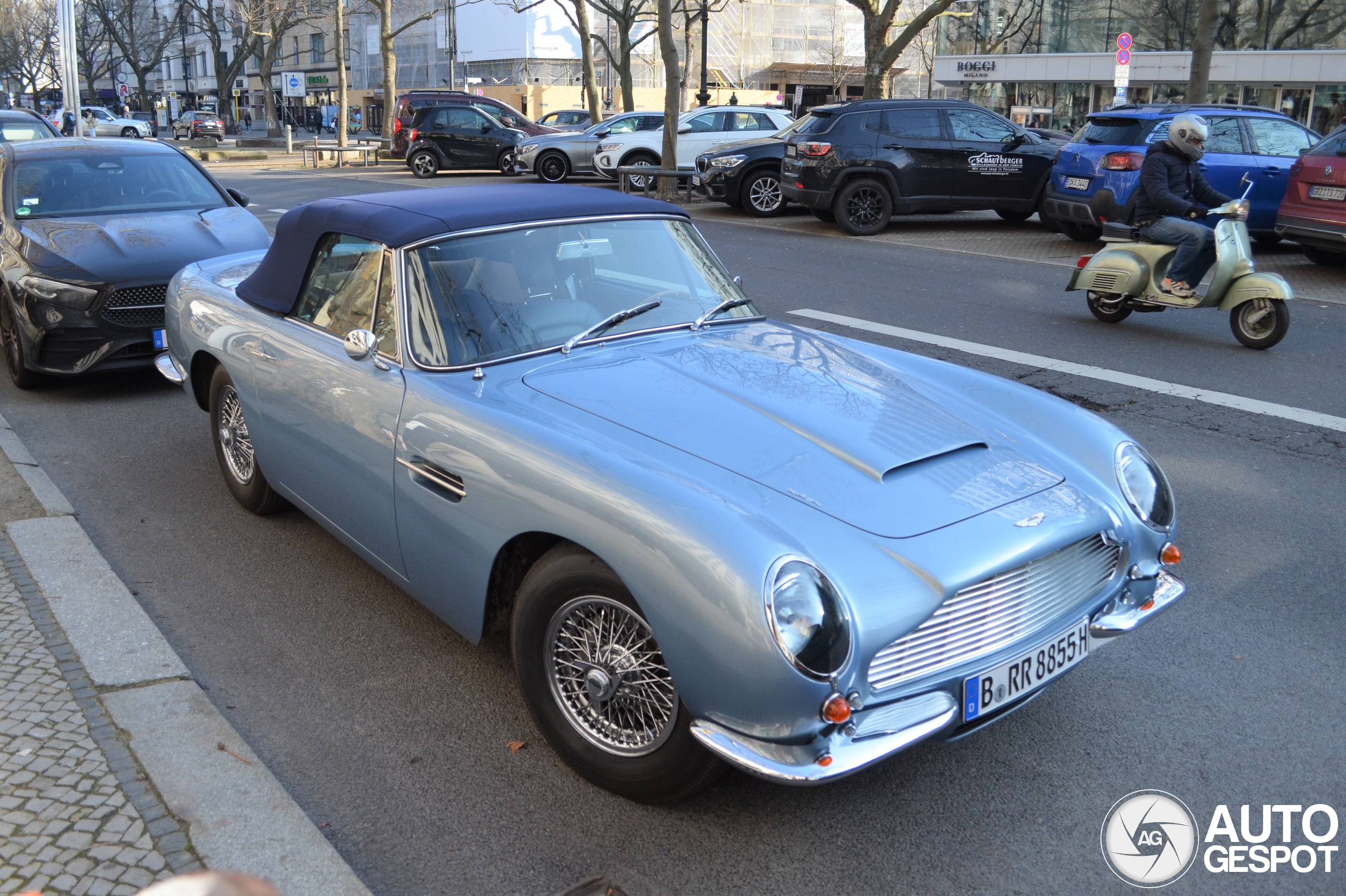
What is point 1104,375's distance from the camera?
7.82 m

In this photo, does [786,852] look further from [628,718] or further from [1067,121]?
[1067,121]

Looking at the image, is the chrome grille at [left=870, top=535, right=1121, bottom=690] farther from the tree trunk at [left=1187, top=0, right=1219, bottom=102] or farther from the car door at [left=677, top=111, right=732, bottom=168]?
the car door at [left=677, top=111, right=732, bottom=168]

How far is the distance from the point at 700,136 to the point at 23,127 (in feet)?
38.7

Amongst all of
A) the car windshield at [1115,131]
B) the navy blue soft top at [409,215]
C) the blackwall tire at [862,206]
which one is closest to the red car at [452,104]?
the blackwall tire at [862,206]

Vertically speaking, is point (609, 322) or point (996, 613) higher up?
point (609, 322)

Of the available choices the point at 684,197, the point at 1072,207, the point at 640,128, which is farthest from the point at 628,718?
the point at 640,128

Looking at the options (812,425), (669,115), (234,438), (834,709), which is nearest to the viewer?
(834,709)

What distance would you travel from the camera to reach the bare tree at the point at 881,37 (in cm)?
2134

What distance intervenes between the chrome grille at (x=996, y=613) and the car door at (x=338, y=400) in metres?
1.79

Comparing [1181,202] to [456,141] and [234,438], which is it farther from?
[456,141]

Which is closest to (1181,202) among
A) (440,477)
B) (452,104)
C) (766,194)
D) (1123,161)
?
(1123,161)

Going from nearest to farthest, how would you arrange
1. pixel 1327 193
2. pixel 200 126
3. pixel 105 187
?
pixel 105 187 → pixel 1327 193 → pixel 200 126

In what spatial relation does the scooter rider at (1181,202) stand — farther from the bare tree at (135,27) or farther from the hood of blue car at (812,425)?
the bare tree at (135,27)

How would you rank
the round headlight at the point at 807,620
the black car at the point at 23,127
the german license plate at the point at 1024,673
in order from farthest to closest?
the black car at the point at 23,127, the german license plate at the point at 1024,673, the round headlight at the point at 807,620
